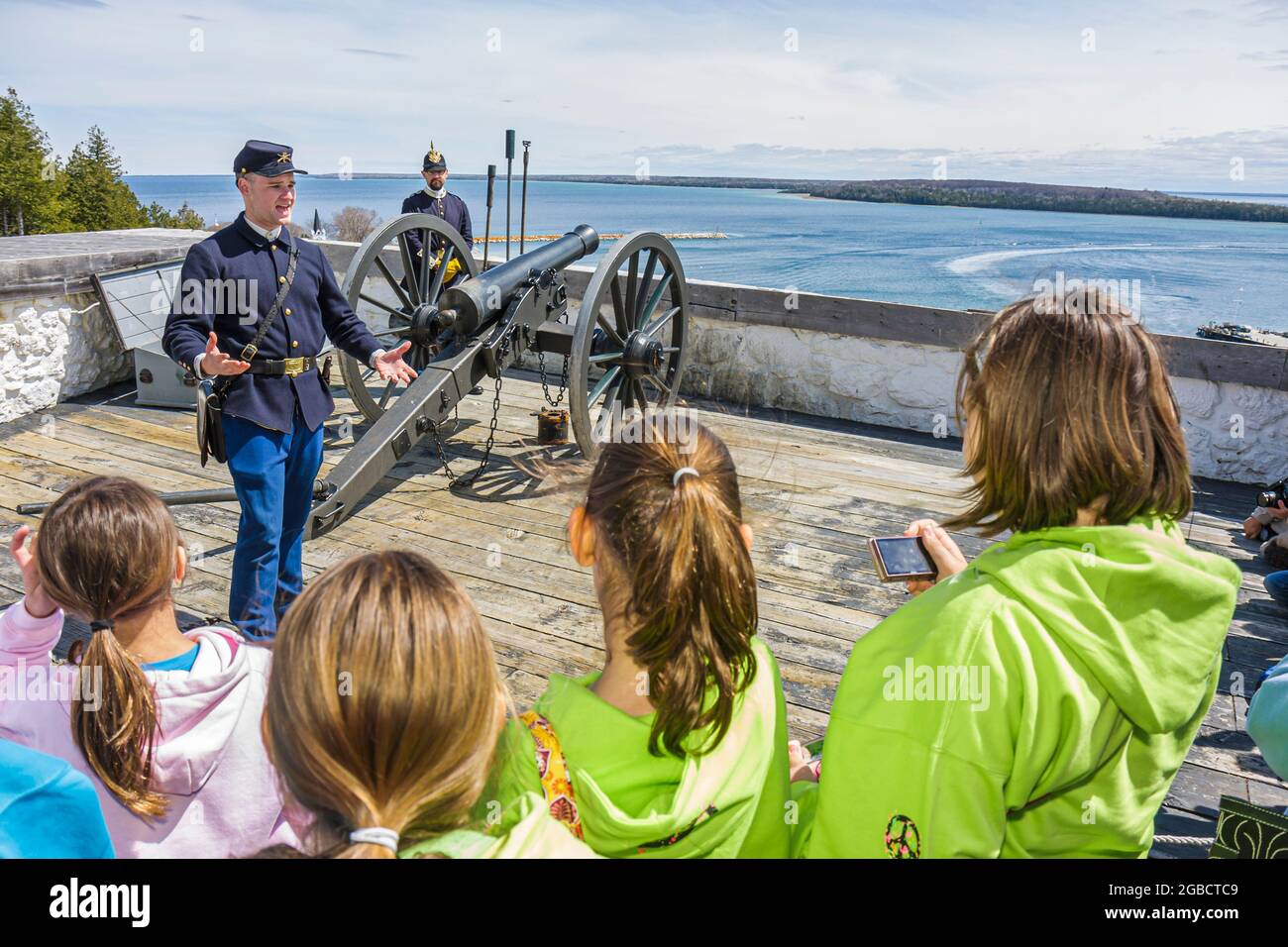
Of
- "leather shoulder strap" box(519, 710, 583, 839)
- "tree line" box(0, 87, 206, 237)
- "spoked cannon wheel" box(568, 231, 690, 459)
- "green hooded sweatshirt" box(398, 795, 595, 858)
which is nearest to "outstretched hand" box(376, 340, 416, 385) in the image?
"spoked cannon wheel" box(568, 231, 690, 459)

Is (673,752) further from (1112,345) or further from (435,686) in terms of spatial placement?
(1112,345)

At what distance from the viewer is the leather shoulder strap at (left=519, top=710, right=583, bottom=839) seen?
127cm

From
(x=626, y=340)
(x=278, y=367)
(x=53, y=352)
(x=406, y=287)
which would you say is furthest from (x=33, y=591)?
(x=53, y=352)

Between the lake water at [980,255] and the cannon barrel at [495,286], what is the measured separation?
3.37 meters

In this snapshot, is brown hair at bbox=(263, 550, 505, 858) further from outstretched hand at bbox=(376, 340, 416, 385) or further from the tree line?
the tree line

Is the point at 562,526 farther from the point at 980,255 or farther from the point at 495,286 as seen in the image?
the point at 980,255

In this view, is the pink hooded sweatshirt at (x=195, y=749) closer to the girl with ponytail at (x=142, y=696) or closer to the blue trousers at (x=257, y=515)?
the girl with ponytail at (x=142, y=696)

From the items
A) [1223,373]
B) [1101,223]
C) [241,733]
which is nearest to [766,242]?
[1101,223]

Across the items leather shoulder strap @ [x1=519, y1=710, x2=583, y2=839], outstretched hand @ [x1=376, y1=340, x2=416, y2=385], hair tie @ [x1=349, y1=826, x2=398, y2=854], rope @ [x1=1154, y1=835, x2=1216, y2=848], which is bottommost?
rope @ [x1=1154, y1=835, x2=1216, y2=848]

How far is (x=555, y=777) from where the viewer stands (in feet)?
4.22

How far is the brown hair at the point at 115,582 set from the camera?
1.50 meters

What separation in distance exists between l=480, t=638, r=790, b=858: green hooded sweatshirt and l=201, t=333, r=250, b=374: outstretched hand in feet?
6.73

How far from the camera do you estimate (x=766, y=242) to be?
6381cm
